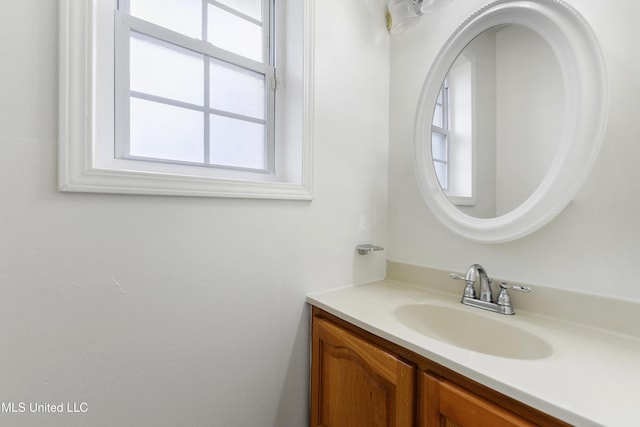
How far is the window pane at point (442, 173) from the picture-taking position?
3.52 feet

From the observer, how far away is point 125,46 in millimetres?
824

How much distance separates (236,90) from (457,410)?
118cm

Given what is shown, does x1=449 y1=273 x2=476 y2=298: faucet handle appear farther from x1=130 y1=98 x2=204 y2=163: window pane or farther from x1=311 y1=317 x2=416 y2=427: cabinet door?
x1=130 y1=98 x2=204 y2=163: window pane

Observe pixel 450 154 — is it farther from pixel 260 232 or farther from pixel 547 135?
pixel 260 232

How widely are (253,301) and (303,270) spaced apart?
216 mm

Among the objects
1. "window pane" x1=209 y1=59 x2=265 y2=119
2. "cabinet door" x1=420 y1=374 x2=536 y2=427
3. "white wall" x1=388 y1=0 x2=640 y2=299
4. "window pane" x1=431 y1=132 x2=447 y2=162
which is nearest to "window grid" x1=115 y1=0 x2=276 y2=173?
"window pane" x1=209 y1=59 x2=265 y2=119

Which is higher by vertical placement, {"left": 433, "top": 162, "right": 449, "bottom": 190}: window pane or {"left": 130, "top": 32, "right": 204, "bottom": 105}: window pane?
{"left": 130, "top": 32, "right": 204, "bottom": 105}: window pane

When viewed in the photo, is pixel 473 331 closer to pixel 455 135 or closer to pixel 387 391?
pixel 387 391

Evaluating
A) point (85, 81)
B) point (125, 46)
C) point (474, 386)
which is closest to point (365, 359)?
point (474, 386)

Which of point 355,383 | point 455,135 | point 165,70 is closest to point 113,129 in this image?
point 165,70

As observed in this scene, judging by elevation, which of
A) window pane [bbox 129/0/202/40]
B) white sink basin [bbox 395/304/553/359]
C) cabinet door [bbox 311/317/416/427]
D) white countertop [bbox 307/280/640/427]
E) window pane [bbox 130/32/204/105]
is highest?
window pane [bbox 129/0/202/40]

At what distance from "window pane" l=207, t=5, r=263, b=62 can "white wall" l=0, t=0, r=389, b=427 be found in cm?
26

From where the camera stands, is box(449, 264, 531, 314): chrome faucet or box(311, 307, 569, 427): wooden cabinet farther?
box(449, 264, 531, 314): chrome faucet

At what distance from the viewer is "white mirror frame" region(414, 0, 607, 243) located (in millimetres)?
737
